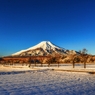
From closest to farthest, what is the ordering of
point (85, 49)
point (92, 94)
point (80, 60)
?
1. point (92, 94)
2. point (85, 49)
3. point (80, 60)

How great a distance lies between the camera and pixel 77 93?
10.4 m

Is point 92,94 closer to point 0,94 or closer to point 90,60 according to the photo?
point 0,94

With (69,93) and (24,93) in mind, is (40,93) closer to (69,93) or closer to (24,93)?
(24,93)

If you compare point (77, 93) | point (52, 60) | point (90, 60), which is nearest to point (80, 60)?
point (90, 60)

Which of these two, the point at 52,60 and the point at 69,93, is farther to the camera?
the point at 52,60

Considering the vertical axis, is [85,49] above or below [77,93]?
above

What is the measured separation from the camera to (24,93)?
10422 millimetres

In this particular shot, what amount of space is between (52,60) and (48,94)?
5490cm

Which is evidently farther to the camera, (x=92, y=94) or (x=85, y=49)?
(x=85, y=49)

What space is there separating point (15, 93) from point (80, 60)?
54.5 metres

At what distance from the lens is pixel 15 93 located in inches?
410

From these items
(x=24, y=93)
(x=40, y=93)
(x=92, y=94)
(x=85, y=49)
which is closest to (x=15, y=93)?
(x=24, y=93)

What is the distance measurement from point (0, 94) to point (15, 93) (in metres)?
0.77

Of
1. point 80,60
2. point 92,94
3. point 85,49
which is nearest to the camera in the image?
point 92,94
